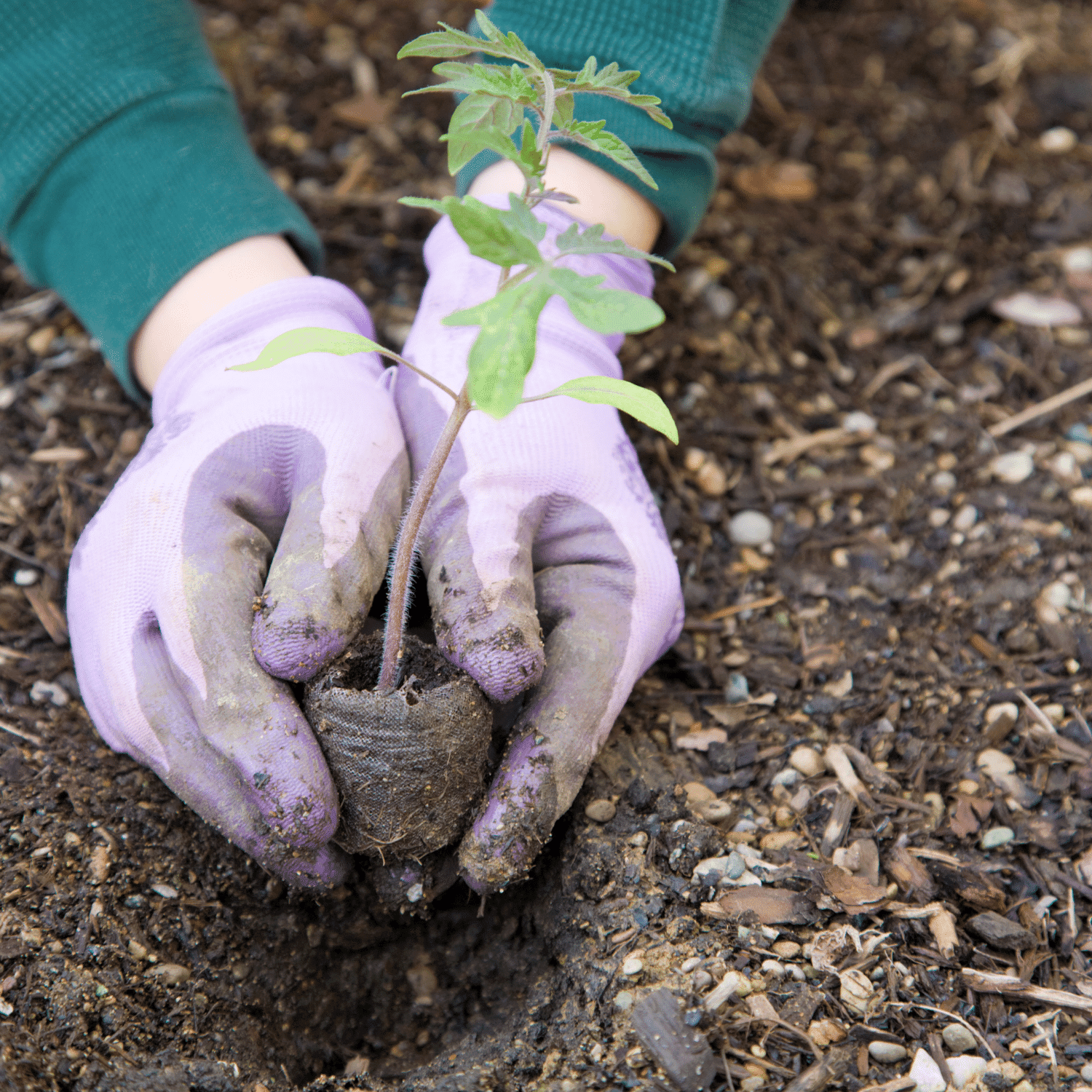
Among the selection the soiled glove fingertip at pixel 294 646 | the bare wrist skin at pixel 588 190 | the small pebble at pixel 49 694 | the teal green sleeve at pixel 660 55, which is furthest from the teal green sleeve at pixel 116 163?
the soiled glove fingertip at pixel 294 646

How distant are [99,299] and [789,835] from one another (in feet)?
6.08

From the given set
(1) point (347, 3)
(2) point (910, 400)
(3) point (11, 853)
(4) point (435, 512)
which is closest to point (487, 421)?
(4) point (435, 512)

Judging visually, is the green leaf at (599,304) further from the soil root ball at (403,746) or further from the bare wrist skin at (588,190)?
the bare wrist skin at (588,190)

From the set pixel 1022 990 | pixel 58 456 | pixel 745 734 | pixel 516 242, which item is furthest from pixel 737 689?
pixel 58 456

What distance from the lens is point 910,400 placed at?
261cm

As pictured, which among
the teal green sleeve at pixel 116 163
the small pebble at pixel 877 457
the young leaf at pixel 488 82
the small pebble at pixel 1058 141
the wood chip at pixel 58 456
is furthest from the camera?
the small pebble at pixel 1058 141

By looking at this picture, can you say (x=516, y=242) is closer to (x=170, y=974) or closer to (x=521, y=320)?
(x=521, y=320)

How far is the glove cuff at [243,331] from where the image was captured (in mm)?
1932

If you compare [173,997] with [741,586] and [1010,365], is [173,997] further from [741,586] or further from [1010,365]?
[1010,365]

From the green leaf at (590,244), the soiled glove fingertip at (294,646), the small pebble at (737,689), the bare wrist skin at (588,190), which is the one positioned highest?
the green leaf at (590,244)

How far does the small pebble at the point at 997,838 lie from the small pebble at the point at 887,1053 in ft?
1.49

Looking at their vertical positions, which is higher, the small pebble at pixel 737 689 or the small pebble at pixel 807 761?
the small pebble at pixel 807 761

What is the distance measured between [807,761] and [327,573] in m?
0.99

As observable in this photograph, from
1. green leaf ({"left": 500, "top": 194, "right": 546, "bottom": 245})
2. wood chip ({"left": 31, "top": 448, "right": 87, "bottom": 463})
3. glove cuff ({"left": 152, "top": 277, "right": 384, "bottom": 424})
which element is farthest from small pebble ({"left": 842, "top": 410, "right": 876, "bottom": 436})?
wood chip ({"left": 31, "top": 448, "right": 87, "bottom": 463})
